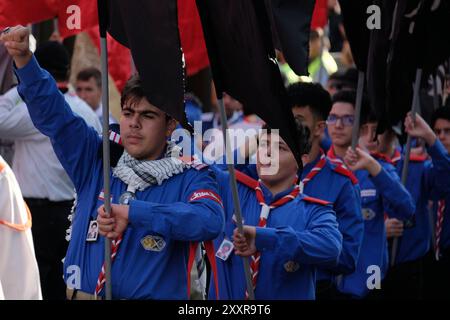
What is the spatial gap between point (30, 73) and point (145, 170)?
80cm

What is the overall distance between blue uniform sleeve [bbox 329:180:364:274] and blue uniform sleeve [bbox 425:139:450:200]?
1.37 metres

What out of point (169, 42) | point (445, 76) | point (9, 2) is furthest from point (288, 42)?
point (445, 76)

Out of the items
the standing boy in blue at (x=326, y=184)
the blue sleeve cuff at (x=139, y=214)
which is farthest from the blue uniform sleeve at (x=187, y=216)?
the standing boy in blue at (x=326, y=184)

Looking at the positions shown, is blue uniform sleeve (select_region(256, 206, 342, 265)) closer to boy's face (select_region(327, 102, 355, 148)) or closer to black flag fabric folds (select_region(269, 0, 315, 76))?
black flag fabric folds (select_region(269, 0, 315, 76))

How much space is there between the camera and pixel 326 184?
8484mm

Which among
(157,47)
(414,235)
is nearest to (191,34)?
(414,235)

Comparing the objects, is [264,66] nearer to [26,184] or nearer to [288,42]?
[288,42]

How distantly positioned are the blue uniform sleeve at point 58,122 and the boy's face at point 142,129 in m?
0.19

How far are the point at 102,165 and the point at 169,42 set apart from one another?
0.91 m

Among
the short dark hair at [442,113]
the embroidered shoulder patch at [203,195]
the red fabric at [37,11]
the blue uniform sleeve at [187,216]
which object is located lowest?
the blue uniform sleeve at [187,216]

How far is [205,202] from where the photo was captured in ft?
20.9

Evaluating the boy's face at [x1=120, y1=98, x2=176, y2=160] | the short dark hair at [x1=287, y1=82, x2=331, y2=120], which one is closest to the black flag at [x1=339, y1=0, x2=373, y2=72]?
the short dark hair at [x1=287, y1=82, x2=331, y2=120]

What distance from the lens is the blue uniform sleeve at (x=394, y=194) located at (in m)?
9.21

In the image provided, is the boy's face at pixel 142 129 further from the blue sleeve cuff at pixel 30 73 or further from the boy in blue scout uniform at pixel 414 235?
the boy in blue scout uniform at pixel 414 235
